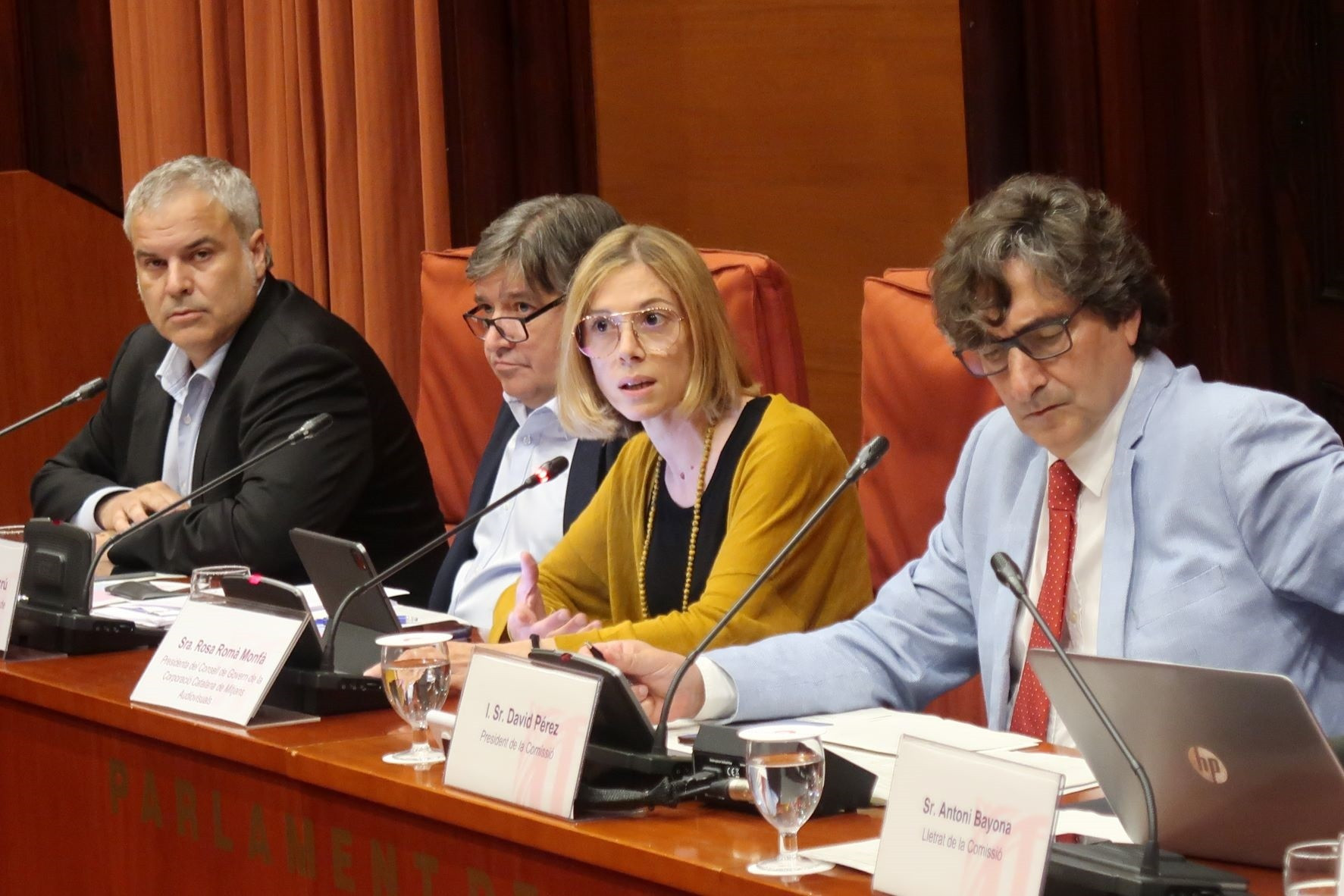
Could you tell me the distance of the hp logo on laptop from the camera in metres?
1.36

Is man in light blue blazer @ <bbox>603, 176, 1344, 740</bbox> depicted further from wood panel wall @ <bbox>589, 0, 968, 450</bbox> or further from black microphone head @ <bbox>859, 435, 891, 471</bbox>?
wood panel wall @ <bbox>589, 0, 968, 450</bbox>

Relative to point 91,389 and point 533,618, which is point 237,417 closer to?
point 91,389

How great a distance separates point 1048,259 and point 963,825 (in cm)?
81

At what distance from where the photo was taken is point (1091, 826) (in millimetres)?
1470

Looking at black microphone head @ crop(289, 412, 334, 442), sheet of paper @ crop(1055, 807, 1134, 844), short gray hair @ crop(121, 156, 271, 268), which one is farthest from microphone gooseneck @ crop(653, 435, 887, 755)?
short gray hair @ crop(121, 156, 271, 268)

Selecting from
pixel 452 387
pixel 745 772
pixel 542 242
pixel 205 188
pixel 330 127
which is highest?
pixel 330 127

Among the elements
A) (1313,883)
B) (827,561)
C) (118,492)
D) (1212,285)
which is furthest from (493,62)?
(1313,883)

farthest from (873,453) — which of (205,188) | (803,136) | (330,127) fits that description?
(330,127)

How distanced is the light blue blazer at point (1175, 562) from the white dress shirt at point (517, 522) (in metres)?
0.95

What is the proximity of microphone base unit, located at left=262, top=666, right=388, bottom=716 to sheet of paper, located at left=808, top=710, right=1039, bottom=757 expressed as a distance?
0.51 metres

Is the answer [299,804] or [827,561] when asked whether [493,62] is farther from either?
[299,804]

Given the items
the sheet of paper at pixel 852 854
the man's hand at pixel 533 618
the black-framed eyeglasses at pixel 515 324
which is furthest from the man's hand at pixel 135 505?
the sheet of paper at pixel 852 854

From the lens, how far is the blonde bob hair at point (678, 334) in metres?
2.48

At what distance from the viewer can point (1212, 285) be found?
293 centimetres
